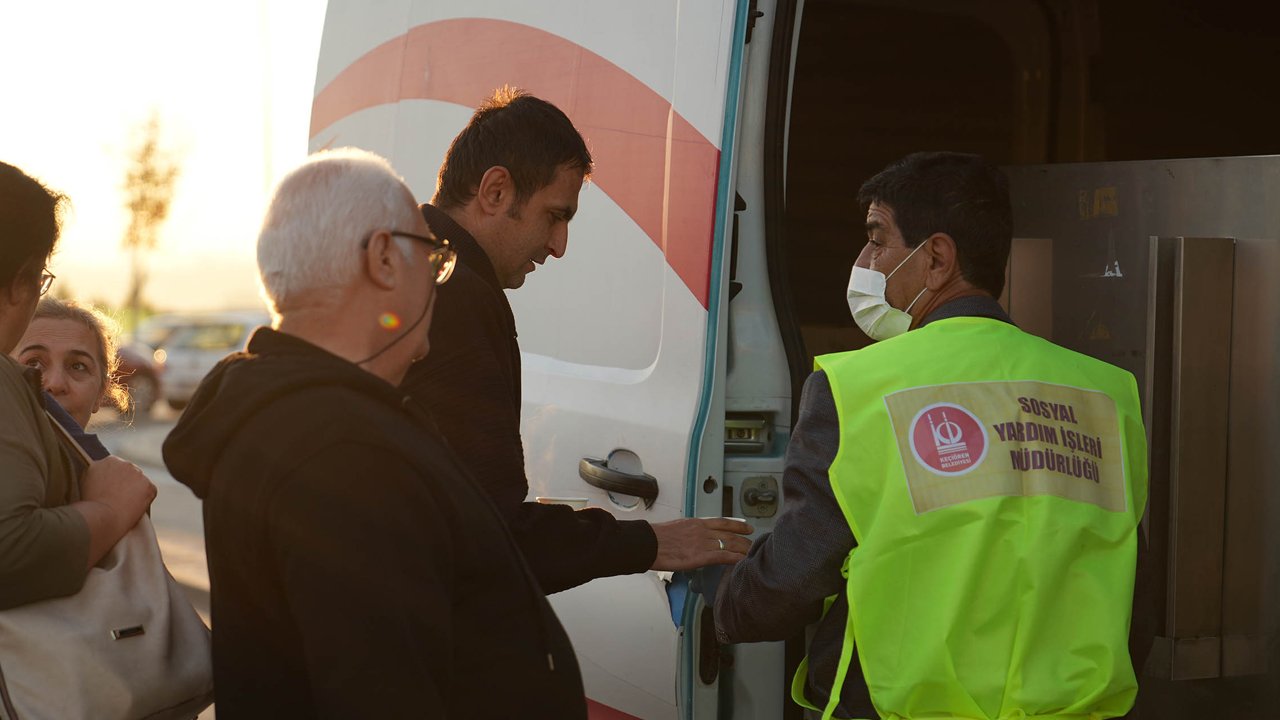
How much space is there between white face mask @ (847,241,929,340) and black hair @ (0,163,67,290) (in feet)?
4.34

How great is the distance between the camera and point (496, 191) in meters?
2.34

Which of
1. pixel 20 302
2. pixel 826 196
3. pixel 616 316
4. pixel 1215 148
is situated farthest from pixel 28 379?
pixel 1215 148

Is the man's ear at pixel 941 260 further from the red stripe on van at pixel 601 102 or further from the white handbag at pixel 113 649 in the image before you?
the white handbag at pixel 113 649

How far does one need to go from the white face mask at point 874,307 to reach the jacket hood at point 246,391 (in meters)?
1.15

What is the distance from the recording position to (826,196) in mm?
4535

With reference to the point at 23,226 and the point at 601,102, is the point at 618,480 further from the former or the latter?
the point at 23,226

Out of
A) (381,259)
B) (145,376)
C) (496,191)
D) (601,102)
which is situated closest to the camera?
(381,259)

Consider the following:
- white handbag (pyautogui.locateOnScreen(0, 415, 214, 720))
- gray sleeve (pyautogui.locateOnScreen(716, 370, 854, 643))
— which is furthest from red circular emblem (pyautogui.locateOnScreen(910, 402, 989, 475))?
white handbag (pyautogui.locateOnScreen(0, 415, 214, 720))

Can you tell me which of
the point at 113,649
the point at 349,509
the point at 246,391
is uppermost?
the point at 246,391

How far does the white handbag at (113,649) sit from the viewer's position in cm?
179

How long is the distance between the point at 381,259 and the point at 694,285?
108 cm

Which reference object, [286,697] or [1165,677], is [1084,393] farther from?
[286,697]

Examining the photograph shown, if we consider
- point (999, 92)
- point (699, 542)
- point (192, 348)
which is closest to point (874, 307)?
point (699, 542)

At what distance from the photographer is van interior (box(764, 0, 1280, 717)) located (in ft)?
14.7
